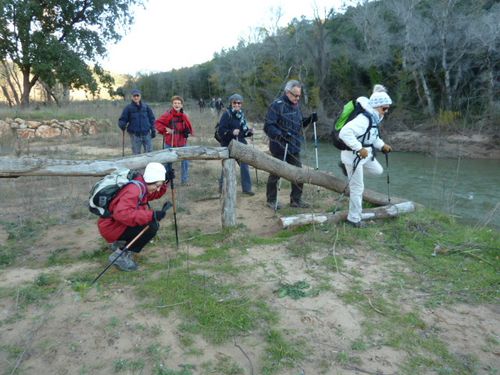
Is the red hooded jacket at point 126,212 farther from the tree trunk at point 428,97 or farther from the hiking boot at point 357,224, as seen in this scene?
the tree trunk at point 428,97

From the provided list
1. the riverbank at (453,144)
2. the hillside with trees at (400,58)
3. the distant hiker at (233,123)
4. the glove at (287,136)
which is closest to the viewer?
the glove at (287,136)

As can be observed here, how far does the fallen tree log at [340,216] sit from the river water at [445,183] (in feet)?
1.72

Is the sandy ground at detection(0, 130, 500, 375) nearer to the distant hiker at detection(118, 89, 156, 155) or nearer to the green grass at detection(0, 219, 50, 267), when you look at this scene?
the green grass at detection(0, 219, 50, 267)

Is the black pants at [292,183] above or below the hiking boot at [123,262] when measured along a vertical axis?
above

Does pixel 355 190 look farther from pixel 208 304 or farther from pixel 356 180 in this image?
pixel 208 304

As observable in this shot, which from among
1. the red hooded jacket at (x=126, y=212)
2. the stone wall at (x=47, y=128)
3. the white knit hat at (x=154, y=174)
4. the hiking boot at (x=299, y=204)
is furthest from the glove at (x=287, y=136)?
the stone wall at (x=47, y=128)

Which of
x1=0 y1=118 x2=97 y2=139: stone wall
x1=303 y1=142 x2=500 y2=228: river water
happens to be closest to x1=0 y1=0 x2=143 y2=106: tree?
x1=0 y1=118 x2=97 y2=139: stone wall

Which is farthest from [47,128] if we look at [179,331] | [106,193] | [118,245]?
[179,331]

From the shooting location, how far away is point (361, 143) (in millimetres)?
5246

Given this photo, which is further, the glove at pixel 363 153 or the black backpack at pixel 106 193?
the glove at pixel 363 153

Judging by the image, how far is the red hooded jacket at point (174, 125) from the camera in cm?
754

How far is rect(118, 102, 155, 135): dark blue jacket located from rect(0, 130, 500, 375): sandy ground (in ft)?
15.0

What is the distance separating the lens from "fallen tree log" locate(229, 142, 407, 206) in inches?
207

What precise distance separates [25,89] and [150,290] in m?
23.0
